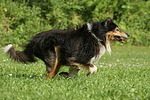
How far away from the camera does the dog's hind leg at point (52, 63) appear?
7.11 meters

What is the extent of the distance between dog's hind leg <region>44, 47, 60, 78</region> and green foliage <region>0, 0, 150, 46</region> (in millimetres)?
13033

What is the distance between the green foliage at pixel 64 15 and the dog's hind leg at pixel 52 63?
13.0 meters

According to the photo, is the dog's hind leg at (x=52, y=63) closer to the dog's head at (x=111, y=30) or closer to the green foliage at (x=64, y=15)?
the dog's head at (x=111, y=30)

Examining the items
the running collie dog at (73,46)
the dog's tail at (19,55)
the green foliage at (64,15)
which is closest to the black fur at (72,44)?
the running collie dog at (73,46)

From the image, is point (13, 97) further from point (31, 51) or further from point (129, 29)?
point (129, 29)

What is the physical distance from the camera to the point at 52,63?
7.11m

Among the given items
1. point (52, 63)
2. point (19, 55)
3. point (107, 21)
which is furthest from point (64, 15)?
point (52, 63)

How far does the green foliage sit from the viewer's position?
21312mm

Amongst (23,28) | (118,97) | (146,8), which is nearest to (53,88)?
(118,97)

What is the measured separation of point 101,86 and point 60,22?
16643 mm

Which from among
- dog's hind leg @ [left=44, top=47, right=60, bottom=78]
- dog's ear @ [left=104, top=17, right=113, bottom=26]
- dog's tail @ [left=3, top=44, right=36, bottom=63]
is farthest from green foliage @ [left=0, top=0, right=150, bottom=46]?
dog's hind leg @ [left=44, top=47, right=60, bottom=78]

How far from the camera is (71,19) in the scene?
76.1 feet

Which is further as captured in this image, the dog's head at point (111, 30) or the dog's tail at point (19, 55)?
the dog's tail at point (19, 55)

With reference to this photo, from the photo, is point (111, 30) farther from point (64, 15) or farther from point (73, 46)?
point (64, 15)
